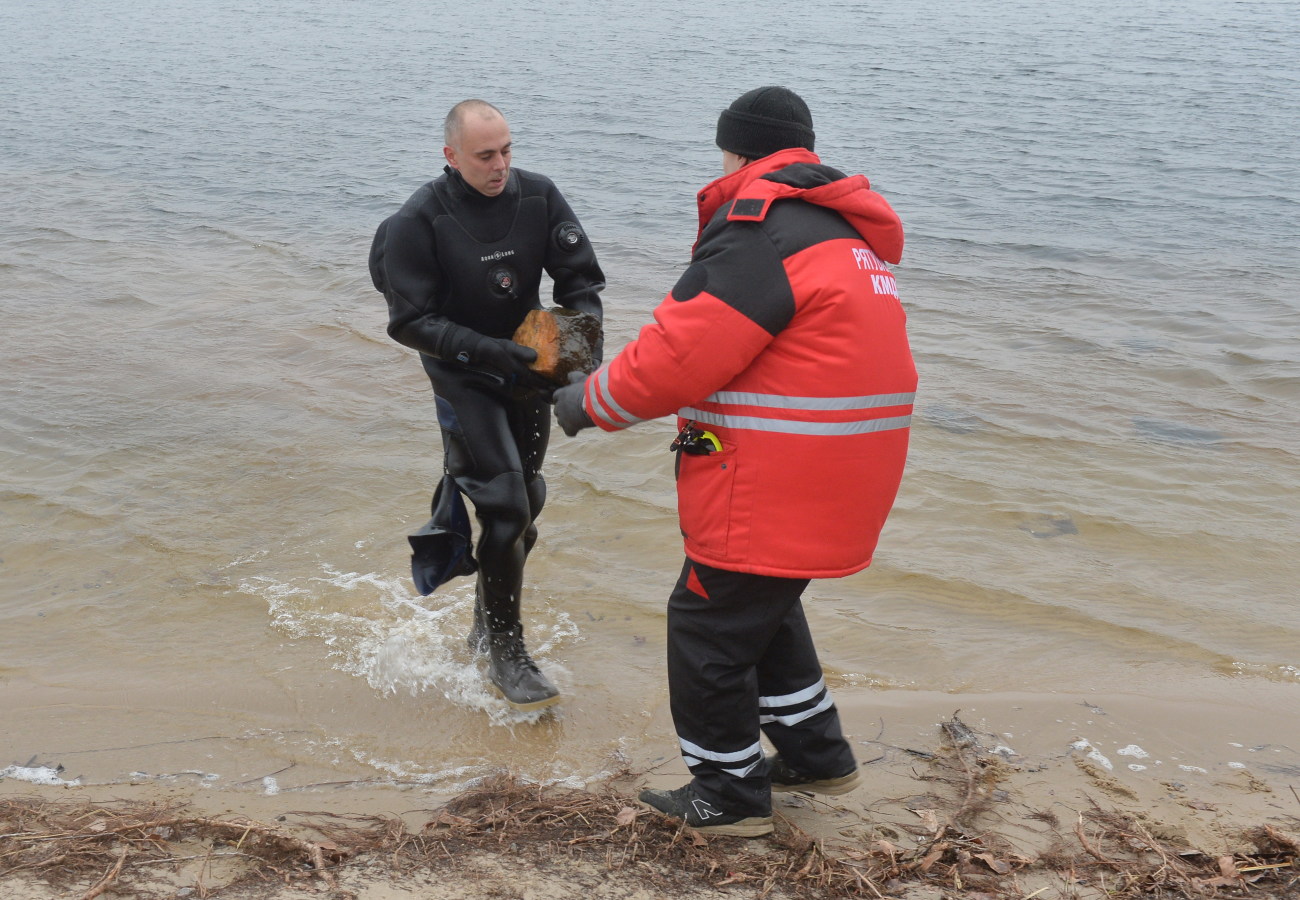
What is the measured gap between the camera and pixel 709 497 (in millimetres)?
2977

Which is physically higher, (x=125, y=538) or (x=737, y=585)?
(x=737, y=585)

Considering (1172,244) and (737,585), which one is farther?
(1172,244)

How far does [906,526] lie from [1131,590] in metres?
1.14

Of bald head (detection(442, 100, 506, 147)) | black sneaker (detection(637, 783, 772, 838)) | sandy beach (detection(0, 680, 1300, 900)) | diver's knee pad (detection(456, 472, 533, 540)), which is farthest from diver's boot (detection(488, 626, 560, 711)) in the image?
bald head (detection(442, 100, 506, 147))

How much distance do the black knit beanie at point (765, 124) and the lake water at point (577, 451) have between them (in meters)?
2.15

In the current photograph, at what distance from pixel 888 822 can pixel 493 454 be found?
182cm

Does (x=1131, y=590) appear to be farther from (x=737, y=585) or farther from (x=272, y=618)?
(x=272, y=618)

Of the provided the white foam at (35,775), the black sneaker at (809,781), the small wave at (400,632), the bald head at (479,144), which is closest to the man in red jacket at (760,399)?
the black sneaker at (809,781)

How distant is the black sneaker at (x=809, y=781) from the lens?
347cm

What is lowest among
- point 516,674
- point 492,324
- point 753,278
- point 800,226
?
point 516,674

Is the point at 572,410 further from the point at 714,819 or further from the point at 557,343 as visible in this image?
the point at 714,819

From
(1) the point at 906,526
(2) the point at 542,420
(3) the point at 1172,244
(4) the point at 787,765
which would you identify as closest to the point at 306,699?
(2) the point at 542,420

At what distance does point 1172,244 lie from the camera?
1217 cm

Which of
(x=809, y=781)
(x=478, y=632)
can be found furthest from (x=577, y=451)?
(x=809, y=781)
